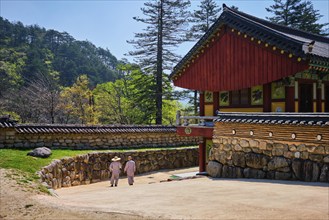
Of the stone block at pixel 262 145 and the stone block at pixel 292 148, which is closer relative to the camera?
the stone block at pixel 292 148

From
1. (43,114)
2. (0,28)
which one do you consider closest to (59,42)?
(0,28)

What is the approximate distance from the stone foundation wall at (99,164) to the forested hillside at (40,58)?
29321 mm

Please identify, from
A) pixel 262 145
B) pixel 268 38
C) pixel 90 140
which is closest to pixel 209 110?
pixel 268 38

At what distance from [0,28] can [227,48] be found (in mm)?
73122

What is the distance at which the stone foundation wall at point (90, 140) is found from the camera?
16.3 meters

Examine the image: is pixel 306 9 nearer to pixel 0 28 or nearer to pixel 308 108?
pixel 308 108

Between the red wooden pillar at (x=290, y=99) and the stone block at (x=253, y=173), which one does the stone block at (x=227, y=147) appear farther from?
the red wooden pillar at (x=290, y=99)

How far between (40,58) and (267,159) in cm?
6515

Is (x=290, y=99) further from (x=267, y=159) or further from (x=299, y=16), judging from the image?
(x=299, y=16)

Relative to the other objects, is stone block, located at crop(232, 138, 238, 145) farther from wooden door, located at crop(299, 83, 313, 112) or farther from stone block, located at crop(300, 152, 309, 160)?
wooden door, located at crop(299, 83, 313, 112)

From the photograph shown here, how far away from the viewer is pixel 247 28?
1573cm

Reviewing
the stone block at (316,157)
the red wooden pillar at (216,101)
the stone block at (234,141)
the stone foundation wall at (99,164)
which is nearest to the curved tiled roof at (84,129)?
the stone foundation wall at (99,164)

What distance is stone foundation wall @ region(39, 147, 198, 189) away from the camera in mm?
14695

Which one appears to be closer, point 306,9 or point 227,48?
point 227,48
